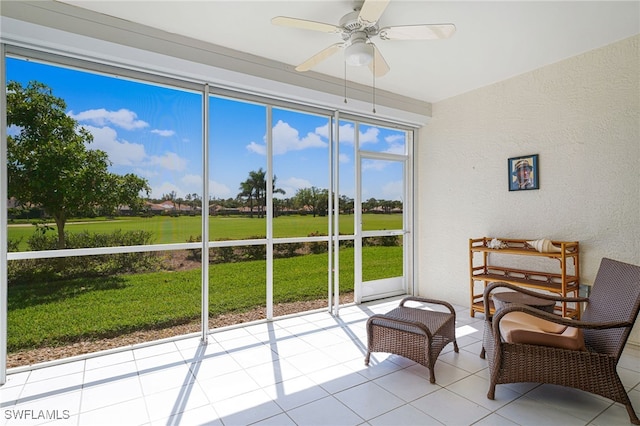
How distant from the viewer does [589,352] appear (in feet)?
7.48

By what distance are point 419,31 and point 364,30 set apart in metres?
0.43

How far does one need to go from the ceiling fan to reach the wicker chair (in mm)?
1932

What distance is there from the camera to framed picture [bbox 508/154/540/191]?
3787 millimetres

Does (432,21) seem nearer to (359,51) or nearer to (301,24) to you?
(359,51)

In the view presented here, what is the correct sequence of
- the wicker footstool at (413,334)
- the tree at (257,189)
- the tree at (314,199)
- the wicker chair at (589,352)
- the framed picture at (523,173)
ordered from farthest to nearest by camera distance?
the tree at (314,199) → the tree at (257,189) → the framed picture at (523,173) → the wicker footstool at (413,334) → the wicker chair at (589,352)

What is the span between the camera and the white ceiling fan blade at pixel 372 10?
202 cm

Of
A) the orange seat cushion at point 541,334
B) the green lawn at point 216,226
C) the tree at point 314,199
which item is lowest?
the orange seat cushion at point 541,334

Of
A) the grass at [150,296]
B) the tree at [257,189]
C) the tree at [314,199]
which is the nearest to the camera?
the grass at [150,296]

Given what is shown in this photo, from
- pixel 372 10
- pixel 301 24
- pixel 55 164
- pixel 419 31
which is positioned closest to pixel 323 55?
pixel 301 24

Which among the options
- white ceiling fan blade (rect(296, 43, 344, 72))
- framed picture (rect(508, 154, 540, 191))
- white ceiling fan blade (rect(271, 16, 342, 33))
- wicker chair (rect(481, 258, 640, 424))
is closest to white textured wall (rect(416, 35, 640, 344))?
Result: framed picture (rect(508, 154, 540, 191))

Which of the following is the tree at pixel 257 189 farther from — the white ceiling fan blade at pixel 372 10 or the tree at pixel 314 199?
the white ceiling fan blade at pixel 372 10

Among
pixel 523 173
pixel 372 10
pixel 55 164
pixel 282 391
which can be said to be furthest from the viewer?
pixel 523 173

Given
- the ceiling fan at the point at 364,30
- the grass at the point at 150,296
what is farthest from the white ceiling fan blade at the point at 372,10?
the grass at the point at 150,296

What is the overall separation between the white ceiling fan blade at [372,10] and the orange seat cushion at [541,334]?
2292 millimetres
